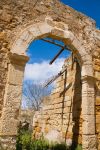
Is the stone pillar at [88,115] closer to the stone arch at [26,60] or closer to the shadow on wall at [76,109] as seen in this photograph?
the stone arch at [26,60]

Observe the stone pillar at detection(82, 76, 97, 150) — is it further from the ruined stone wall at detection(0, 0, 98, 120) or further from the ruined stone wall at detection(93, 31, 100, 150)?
the ruined stone wall at detection(0, 0, 98, 120)

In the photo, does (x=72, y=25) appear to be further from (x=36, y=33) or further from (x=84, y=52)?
(x=36, y=33)

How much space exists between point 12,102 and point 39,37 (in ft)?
6.36

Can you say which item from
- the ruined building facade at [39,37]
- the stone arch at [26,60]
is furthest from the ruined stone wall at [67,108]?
the stone arch at [26,60]

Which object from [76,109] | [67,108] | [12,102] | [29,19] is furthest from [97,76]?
[12,102]

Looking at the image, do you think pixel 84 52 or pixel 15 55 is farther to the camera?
pixel 84 52

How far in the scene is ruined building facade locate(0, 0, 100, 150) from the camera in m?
4.23

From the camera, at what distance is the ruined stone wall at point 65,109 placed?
610cm

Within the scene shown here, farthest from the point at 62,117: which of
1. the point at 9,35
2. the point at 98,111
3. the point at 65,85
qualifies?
the point at 9,35

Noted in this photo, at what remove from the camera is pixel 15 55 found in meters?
4.49

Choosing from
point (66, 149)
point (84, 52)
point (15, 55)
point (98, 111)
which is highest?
point (84, 52)

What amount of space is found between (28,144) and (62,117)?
1617mm

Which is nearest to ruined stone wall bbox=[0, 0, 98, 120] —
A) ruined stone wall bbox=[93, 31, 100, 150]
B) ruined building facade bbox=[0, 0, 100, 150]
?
ruined building facade bbox=[0, 0, 100, 150]

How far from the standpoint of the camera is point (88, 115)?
523 centimetres
